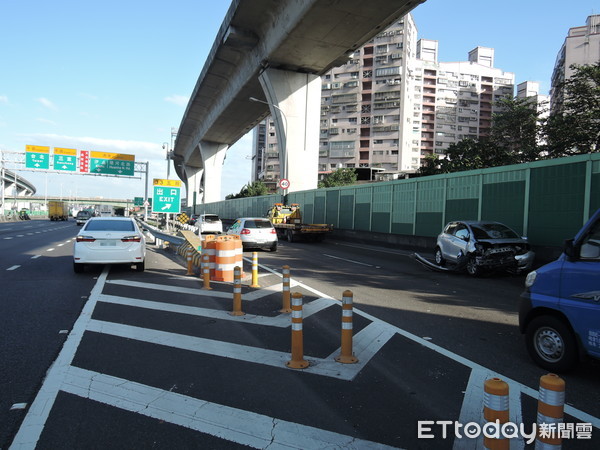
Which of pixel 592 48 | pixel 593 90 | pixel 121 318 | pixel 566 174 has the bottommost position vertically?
pixel 121 318

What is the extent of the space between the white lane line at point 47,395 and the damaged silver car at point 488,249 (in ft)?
32.3

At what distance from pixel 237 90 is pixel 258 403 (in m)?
34.7

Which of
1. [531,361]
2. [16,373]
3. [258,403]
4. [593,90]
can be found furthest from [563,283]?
[593,90]

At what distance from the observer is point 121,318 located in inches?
271

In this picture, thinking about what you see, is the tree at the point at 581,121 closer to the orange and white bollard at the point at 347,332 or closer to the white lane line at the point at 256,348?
the white lane line at the point at 256,348

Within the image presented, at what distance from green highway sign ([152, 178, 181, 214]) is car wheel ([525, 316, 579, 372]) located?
2168 centimetres

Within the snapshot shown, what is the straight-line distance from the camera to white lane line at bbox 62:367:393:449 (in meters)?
3.23

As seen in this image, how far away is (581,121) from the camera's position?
2850 cm

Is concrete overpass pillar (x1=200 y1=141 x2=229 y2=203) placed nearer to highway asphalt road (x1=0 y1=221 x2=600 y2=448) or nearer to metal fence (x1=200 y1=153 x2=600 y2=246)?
metal fence (x1=200 y1=153 x2=600 y2=246)

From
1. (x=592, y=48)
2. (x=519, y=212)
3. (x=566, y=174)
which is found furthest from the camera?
(x=592, y=48)

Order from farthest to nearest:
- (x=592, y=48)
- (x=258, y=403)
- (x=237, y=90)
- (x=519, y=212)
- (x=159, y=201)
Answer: (x=592, y=48)
(x=237, y=90)
(x=159, y=201)
(x=519, y=212)
(x=258, y=403)

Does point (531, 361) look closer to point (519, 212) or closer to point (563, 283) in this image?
point (563, 283)

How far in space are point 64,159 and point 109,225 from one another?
42338 mm

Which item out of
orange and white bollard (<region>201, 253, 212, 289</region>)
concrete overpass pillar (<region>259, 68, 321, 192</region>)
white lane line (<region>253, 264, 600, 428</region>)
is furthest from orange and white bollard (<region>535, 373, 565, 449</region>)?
concrete overpass pillar (<region>259, 68, 321, 192</region>)
